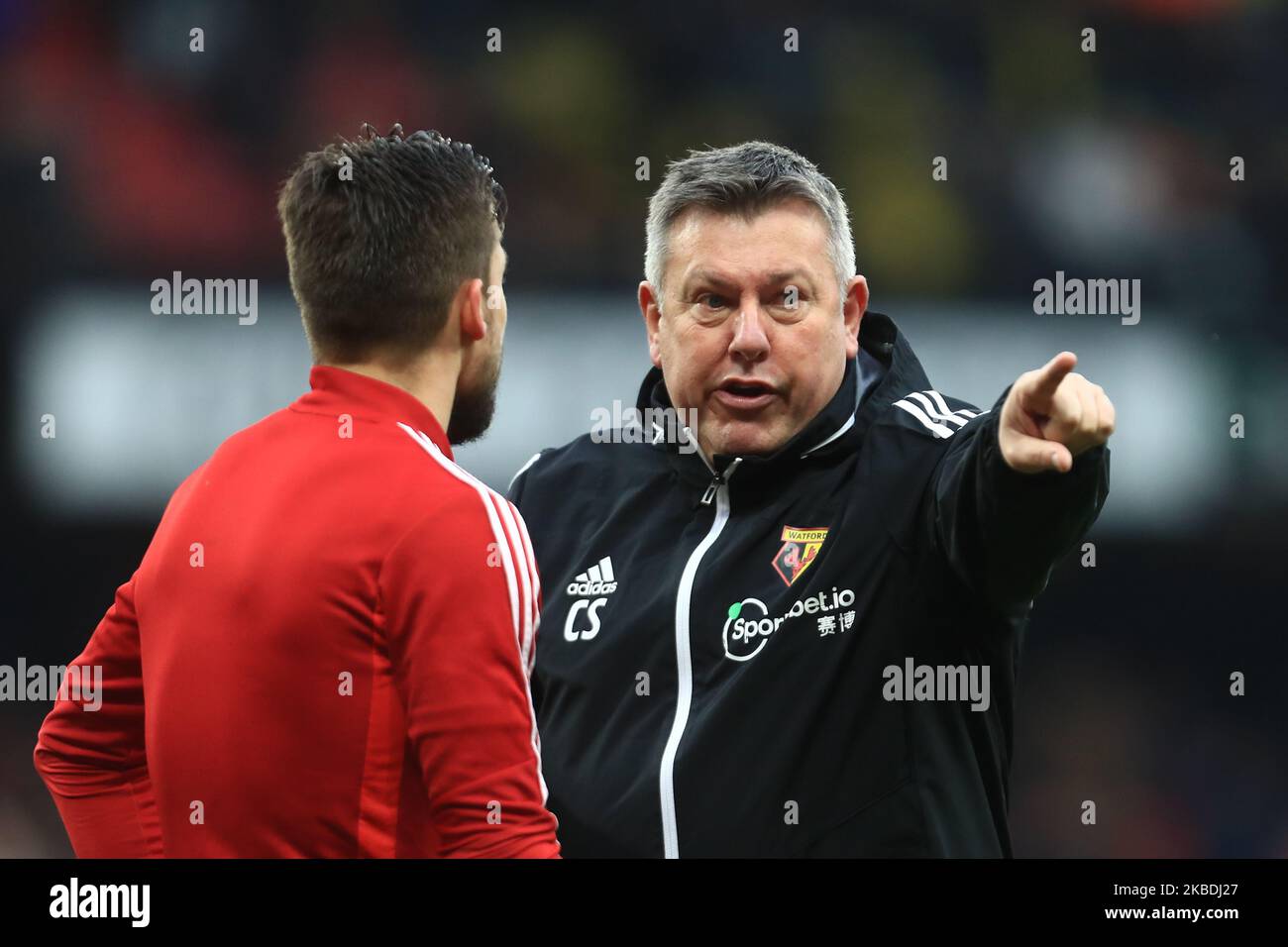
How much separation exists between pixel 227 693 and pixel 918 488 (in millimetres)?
1211

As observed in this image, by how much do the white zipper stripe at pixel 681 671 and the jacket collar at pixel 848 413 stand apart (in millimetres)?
67

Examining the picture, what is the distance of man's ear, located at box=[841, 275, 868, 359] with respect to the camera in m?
2.80

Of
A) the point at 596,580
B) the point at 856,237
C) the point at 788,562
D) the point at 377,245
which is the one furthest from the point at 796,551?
the point at 856,237

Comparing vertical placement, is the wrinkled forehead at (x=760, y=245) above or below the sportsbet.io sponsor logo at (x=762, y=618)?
above

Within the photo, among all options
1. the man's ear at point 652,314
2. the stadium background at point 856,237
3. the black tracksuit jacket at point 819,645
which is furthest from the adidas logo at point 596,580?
the stadium background at point 856,237

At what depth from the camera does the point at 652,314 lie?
9.78ft

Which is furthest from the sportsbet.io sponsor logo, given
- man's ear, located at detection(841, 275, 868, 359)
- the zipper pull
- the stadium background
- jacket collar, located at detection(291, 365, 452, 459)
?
the stadium background

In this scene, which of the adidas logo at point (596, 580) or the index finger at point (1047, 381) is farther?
the adidas logo at point (596, 580)

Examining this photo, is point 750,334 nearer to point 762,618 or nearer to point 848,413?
point 848,413

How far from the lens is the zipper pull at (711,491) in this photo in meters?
2.77

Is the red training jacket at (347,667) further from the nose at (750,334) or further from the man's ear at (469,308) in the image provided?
the nose at (750,334)

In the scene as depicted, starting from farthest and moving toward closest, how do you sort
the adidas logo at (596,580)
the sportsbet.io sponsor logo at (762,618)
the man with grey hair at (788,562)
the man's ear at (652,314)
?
the man's ear at (652,314)
the adidas logo at (596,580)
the sportsbet.io sponsor logo at (762,618)
the man with grey hair at (788,562)

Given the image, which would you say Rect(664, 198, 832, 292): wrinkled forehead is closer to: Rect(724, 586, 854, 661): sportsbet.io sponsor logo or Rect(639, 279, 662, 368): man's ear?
Rect(639, 279, 662, 368): man's ear
